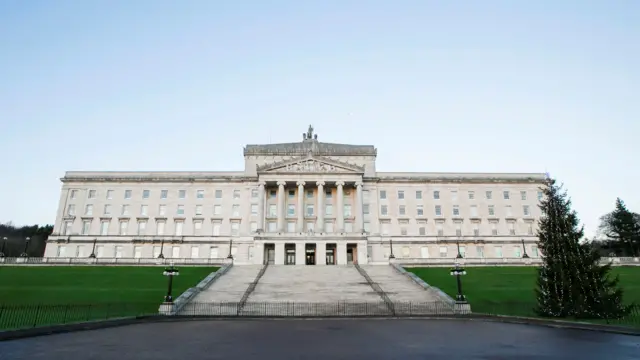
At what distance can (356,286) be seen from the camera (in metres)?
37.8

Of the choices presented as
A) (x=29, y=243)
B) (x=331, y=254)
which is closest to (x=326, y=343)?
(x=331, y=254)

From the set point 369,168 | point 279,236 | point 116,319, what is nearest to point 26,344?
point 116,319

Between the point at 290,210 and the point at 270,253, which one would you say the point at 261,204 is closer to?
the point at 290,210

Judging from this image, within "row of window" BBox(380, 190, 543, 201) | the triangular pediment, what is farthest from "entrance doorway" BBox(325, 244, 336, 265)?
"row of window" BBox(380, 190, 543, 201)

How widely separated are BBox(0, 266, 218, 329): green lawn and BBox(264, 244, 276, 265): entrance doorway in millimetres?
14484

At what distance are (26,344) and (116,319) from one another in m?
6.77

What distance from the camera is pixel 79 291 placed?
108ft

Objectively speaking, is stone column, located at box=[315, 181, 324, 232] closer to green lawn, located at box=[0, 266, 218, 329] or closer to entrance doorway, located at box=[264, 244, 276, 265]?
entrance doorway, located at box=[264, 244, 276, 265]

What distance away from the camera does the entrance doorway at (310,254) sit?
62.4 metres

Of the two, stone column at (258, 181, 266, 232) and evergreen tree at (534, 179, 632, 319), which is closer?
evergreen tree at (534, 179, 632, 319)

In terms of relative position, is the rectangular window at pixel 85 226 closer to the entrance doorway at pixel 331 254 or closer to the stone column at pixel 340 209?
the entrance doorway at pixel 331 254

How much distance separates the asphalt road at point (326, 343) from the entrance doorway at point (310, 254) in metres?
40.7

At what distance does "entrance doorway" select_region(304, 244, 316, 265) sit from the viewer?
62362mm

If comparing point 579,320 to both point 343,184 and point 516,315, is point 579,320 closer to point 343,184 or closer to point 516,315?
point 516,315
